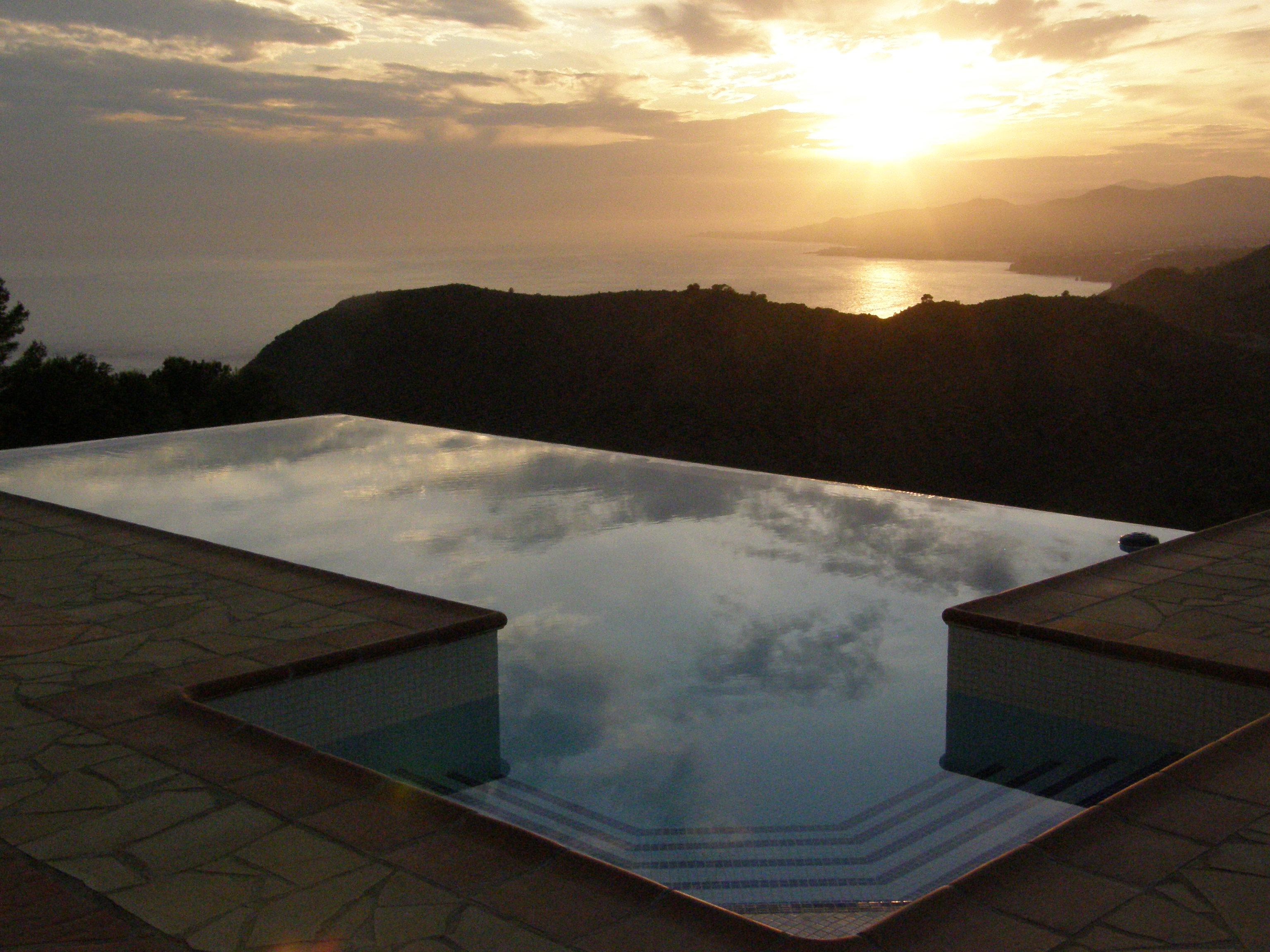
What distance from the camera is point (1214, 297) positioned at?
33938 millimetres

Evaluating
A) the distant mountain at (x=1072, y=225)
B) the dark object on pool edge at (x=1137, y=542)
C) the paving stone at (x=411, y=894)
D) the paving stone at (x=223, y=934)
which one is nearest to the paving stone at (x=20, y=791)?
the paving stone at (x=223, y=934)

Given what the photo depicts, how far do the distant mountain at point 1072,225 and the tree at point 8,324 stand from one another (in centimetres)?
4113

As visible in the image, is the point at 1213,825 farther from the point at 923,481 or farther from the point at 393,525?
the point at 923,481

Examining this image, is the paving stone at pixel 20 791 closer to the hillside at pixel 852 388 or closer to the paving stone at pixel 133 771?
the paving stone at pixel 133 771

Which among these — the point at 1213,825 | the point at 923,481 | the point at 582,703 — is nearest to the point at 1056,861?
the point at 1213,825

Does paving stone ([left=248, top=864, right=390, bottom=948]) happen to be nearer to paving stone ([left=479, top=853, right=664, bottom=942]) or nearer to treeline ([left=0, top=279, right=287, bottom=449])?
paving stone ([left=479, top=853, right=664, bottom=942])

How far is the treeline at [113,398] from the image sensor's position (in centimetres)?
1540

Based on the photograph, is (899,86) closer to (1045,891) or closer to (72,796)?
(1045,891)

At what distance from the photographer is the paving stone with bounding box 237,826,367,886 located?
2486 millimetres

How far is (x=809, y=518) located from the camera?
23.5 ft

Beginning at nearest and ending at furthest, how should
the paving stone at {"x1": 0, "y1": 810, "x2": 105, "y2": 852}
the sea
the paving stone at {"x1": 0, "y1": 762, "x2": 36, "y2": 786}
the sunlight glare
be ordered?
the paving stone at {"x1": 0, "y1": 810, "x2": 105, "y2": 852}
the paving stone at {"x1": 0, "y1": 762, "x2": 36, "y2": 786}
the sunlight glare
the sea

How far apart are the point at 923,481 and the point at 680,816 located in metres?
18.9

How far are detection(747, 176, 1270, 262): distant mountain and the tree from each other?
41.1 metres

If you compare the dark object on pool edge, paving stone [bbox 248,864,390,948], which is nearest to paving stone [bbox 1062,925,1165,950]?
paving stone [bbox 248,864,390,948]
